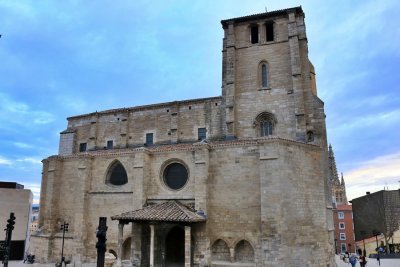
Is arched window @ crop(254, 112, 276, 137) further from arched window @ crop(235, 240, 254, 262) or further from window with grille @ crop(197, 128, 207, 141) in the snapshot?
arched window @ crop(235, 240, 254, 262)

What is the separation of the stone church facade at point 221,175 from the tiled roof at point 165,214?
0.30ft

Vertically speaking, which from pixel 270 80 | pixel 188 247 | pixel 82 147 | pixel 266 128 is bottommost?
pixel 188 247

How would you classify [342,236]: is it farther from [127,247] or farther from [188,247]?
[188,247]

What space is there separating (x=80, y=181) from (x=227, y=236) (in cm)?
1190

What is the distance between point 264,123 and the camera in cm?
2686

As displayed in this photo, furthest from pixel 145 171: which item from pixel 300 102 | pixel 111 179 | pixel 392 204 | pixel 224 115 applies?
pixel 392 204

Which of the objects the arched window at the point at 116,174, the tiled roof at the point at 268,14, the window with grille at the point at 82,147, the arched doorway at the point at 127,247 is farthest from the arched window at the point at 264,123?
the window with grille at the point at 82,147

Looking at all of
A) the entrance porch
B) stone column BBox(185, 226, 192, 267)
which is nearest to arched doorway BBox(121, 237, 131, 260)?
the entrance porch

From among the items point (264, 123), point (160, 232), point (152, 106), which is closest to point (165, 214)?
point (160, 232)

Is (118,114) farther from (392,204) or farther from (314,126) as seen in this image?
(392,204)

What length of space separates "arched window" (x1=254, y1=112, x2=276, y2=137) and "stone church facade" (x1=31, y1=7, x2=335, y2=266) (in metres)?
0.08

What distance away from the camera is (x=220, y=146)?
68.6ft

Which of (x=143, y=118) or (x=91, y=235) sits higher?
(x=143, y=118)

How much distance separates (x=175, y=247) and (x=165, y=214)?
11.2 feet
